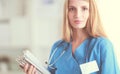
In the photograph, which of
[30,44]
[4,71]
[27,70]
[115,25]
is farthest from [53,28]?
[27,70]

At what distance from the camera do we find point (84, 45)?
3.70 ft

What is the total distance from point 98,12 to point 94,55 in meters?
0.18

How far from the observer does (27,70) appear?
3.72 ft

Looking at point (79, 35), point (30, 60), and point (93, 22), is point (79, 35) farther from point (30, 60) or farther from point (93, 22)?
point (30, 60)

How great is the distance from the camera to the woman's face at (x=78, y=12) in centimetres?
108

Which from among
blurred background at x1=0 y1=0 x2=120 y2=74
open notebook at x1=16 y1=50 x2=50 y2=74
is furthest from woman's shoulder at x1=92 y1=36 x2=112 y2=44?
blurred background at x1=0 y1=0 x2=120 y2=74

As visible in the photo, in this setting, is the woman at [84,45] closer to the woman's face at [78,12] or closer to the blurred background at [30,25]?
the woman's face at [78,12]

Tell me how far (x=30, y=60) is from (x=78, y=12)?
0.92ft

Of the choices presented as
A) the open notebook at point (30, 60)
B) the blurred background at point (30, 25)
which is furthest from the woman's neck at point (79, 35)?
the blurred background at point (30, 25)

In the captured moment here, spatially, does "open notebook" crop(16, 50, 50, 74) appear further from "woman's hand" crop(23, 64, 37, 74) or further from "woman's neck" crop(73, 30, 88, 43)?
"woman's neck" crop(73, 30, 88, 43)

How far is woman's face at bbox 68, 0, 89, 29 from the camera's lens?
1.08m

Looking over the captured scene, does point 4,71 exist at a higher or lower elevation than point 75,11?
lower

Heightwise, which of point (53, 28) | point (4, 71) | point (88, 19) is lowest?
point (4, 71)

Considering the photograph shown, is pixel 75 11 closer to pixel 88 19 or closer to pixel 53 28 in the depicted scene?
pixel 88 19
